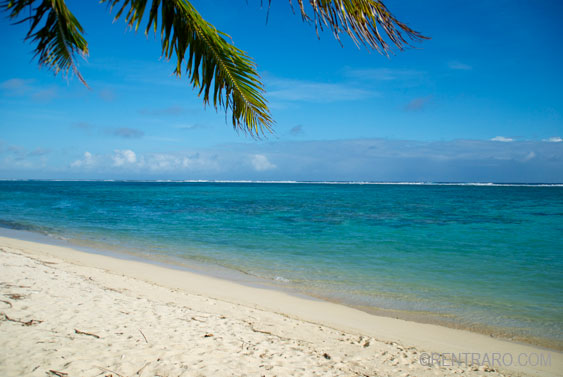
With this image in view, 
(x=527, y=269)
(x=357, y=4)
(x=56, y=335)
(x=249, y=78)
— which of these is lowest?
(x=527, y=269)

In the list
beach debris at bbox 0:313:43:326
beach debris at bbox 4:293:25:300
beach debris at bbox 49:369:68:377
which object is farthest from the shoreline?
beach debris at bbox 49:369:68:377

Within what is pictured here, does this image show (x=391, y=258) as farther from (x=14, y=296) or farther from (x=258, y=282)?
(x=14, y=296)

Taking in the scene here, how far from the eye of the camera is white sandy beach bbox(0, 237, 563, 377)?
353 cm

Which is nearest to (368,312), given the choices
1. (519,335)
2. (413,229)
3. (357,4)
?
(519,335)

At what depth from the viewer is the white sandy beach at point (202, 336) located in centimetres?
353

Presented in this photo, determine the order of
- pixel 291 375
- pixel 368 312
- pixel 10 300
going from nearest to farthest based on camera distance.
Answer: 1. pixel 291 375
2. pixel 10 300
3. pixel 368 312

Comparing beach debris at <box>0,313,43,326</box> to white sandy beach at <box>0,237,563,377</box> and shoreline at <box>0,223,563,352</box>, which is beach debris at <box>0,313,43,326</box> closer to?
white sandy beach at <box>0,237,563,377</box>

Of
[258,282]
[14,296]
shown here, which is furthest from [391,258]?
[14,296]

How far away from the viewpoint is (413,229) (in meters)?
18.3

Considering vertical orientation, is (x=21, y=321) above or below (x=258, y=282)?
above

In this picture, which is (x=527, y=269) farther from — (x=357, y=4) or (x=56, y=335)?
(x=56, y=335)

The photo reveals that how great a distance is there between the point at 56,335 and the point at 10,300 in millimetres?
1638

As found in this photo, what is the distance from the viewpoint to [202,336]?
4.31m

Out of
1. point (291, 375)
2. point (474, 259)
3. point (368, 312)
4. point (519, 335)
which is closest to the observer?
point (291, 375)
